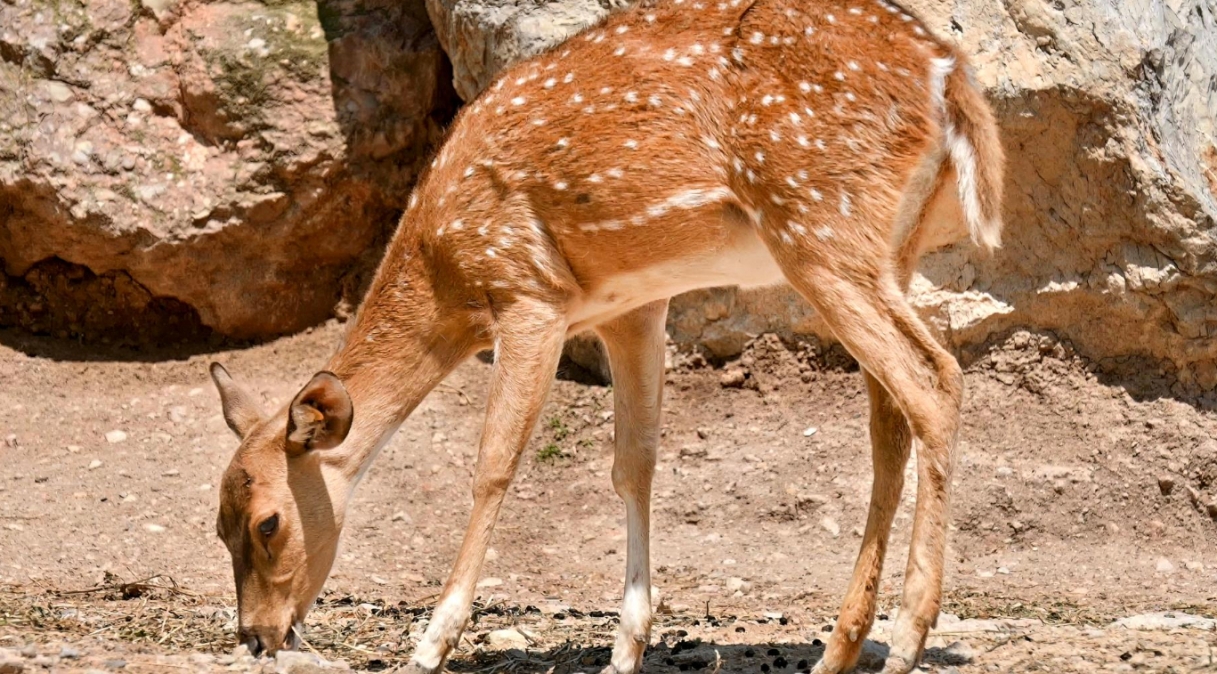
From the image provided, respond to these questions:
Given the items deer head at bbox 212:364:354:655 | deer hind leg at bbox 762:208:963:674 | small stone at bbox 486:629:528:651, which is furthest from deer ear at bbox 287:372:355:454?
deer hind leg at bbox 762:208:963:674

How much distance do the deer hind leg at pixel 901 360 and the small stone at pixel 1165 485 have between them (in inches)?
137

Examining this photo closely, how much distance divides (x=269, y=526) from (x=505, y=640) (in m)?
1.23

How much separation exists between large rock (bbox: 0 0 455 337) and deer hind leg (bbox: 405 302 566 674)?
474 cm

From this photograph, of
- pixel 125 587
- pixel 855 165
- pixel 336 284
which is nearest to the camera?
pixel 855 165

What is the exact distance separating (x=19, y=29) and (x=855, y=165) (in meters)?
7.08

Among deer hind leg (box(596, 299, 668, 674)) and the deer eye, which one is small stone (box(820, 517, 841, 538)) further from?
the deer eye

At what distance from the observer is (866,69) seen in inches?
235

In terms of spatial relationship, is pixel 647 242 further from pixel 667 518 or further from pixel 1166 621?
pixel 667 518

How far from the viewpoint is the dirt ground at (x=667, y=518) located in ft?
22.1

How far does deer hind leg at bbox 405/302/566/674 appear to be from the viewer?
607cm

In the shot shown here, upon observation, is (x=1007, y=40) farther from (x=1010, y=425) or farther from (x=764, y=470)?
(x=764, y=470)

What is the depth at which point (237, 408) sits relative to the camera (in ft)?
21.8

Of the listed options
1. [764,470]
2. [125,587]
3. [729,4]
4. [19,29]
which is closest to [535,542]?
[764,470]

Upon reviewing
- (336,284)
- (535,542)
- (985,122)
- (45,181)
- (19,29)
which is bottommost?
(535,542)
